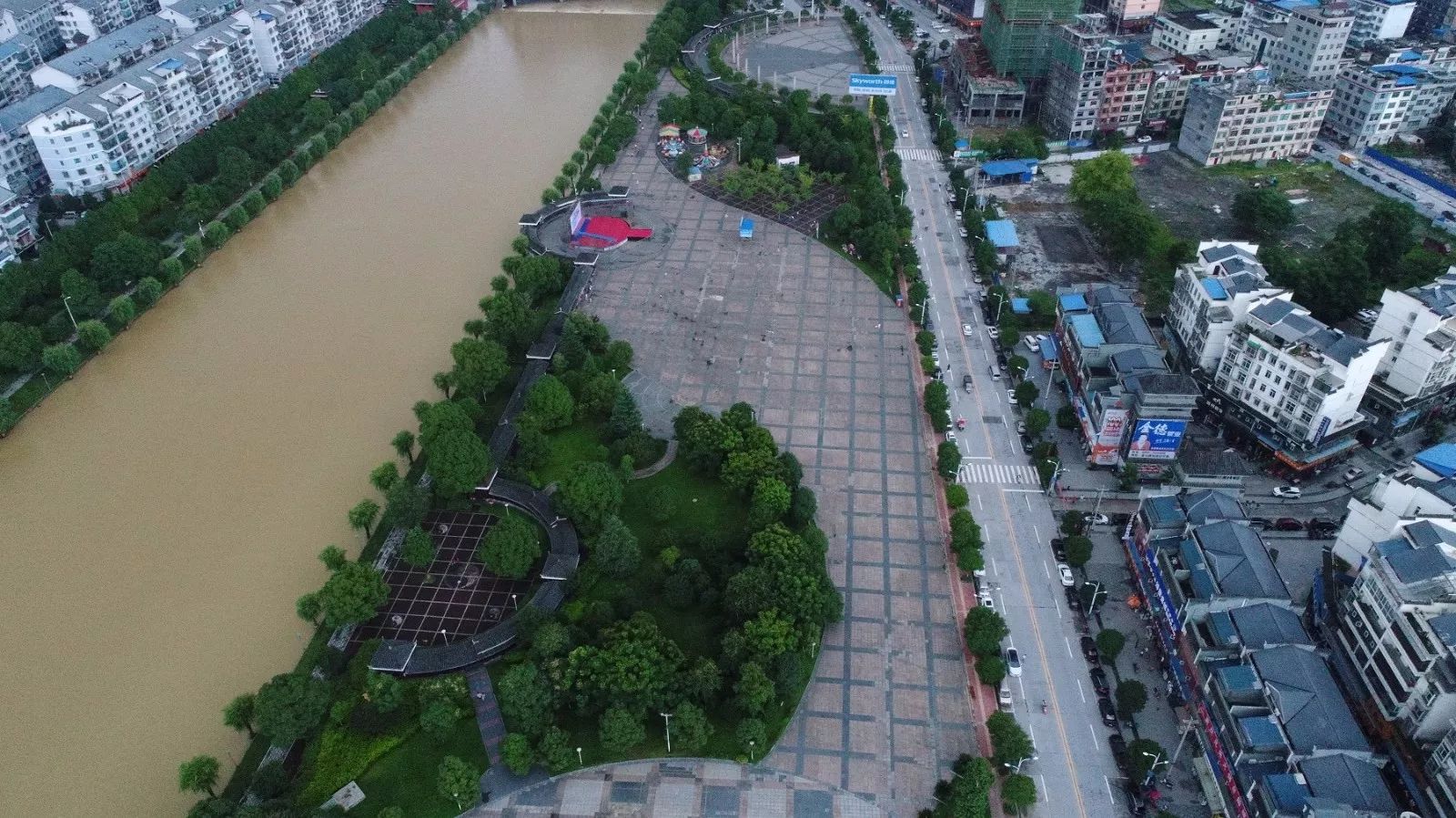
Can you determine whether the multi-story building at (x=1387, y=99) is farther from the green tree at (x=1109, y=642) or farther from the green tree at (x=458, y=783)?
the green tree at (x=458, y=783)

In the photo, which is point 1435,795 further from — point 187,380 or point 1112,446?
point 187,380

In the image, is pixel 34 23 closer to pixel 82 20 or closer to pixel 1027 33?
pixel 82 20

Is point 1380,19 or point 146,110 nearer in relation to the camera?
point 146,110

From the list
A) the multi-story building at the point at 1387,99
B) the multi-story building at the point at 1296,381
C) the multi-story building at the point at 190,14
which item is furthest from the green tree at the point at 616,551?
the multi-story building at the point at 190,14

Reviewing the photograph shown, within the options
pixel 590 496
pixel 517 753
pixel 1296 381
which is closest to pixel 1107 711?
pixel 1296 381

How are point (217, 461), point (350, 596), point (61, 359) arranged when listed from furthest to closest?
point (61, 359), point (217, 461), point (350, 596)

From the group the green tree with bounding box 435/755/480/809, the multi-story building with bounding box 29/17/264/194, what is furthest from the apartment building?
the green tree with bounding box 435/755/480/809

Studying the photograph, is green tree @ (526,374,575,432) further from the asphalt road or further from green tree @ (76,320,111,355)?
green tree @ (76,320,111,355)

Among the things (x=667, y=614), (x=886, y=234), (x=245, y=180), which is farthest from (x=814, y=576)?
(x=245, y=180)
